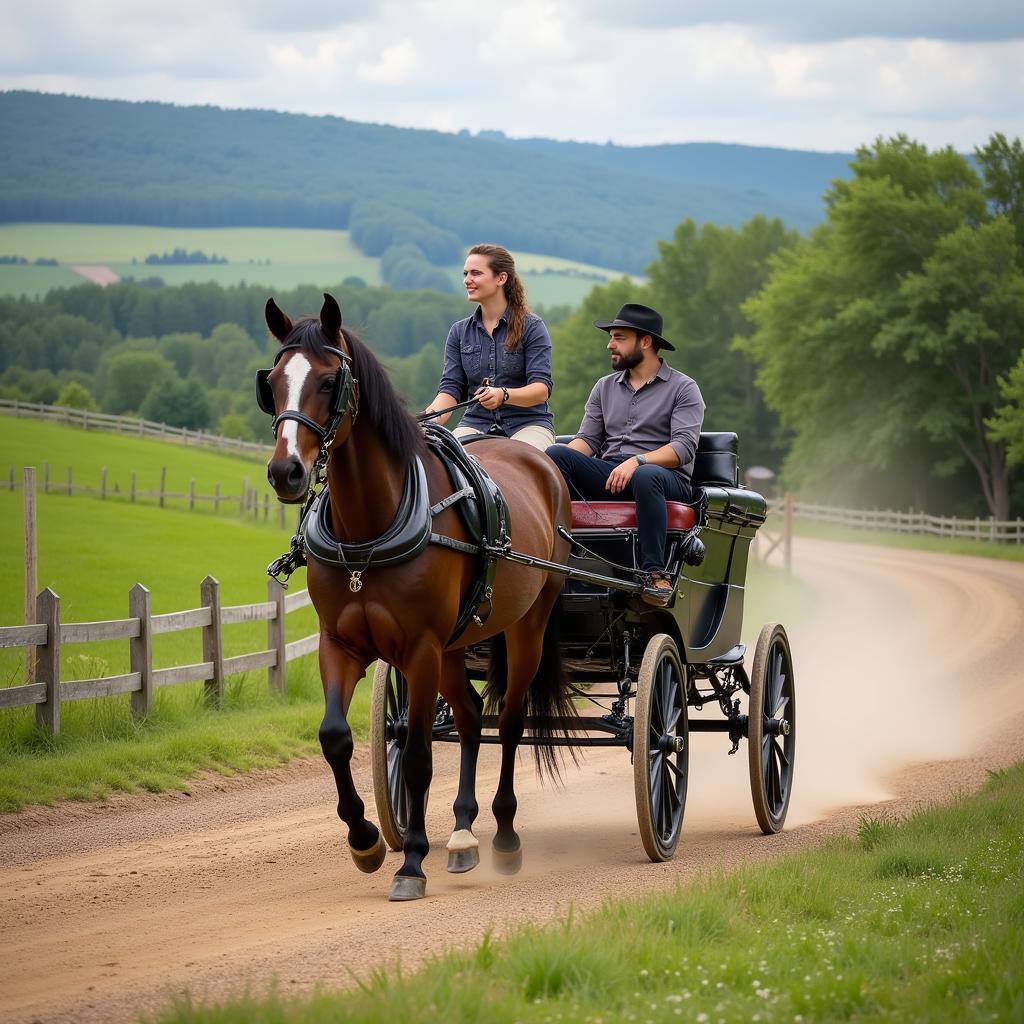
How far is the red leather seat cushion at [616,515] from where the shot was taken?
7664mm

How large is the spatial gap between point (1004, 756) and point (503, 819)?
5.21 meters

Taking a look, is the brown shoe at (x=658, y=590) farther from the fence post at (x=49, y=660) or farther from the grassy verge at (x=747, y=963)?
the fence post at (x=49, y=660)

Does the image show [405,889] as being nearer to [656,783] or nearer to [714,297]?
[656,783]

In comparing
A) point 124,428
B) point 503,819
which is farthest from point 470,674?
point 124,428

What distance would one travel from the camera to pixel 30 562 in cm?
1091

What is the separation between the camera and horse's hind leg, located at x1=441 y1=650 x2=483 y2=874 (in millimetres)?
6762

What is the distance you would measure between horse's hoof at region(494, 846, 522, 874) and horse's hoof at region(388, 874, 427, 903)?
33.9 inches

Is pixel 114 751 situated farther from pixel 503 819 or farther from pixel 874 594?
pixel 874 594

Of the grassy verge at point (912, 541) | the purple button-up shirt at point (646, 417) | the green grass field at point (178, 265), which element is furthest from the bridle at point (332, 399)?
the green grass field at point (178, 265)

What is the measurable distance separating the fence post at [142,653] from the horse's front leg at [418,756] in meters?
4.90

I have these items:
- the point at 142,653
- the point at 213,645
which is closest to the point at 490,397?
the point at 142,653

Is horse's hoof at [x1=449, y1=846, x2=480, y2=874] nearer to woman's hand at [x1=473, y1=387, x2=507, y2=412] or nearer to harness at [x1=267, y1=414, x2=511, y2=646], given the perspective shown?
harness at [x1=267, y1=414, x2=511, y2=646]

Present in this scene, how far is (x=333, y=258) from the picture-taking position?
199375mm

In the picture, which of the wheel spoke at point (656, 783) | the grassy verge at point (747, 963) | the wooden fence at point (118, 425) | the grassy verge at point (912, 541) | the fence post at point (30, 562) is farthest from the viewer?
the wooden fence at point (118, 425)
